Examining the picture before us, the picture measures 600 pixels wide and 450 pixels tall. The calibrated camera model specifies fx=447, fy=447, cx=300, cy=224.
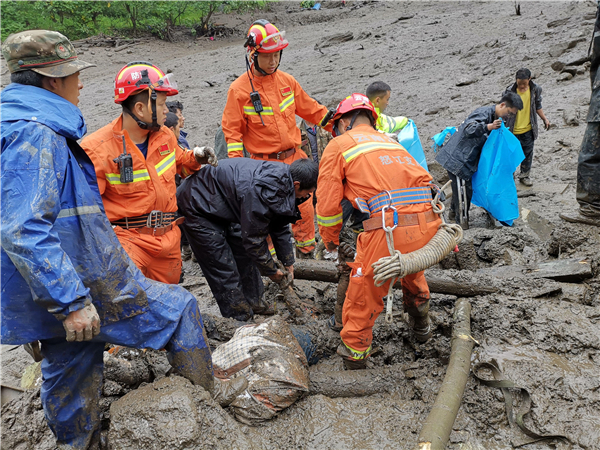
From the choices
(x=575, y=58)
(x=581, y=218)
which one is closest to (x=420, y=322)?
(x=581, y=218)

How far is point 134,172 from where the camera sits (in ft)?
9.39

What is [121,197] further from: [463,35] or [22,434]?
[463,35]

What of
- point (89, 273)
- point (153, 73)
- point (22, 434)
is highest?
point (153, 73)

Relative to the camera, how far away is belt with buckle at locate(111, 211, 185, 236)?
2945 mm

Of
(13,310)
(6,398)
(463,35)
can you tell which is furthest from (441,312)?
(463,35)

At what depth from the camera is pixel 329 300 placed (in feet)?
14.0

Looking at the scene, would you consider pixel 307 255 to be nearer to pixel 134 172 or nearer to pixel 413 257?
pixel 413 257

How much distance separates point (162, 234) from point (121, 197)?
39 centimetres

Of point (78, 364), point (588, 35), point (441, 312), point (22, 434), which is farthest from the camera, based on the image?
point (588, 35)

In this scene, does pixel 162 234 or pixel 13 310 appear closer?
pixel 13 310

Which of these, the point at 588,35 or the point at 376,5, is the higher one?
the point at 376,5

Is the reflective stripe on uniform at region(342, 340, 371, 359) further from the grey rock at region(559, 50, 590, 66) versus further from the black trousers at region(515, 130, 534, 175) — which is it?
the grey rock at region(559, 50, 590, 66)

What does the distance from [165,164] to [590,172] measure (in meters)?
→ 3.70

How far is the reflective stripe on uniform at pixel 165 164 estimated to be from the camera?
3.03m
